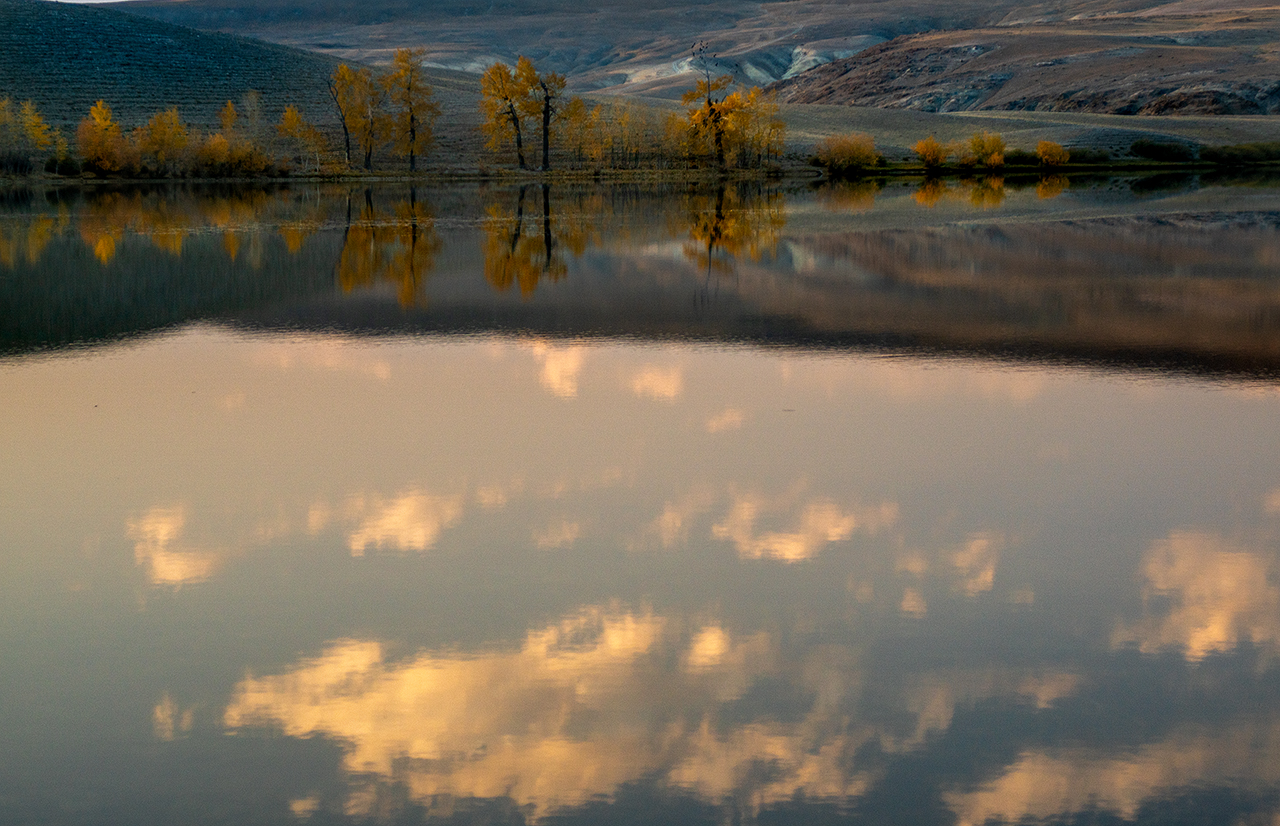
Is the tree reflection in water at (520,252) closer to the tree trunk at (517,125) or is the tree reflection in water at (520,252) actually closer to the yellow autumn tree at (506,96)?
the tree trunk at (517,125)

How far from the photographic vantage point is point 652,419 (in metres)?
13.4

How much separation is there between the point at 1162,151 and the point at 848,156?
29401 mm

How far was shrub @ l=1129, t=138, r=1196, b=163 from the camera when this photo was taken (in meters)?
101

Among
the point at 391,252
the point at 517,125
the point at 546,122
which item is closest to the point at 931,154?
the point at 546,122

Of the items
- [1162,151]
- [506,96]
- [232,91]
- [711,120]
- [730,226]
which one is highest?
[506,96]

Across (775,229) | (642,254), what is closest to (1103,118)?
(775,229)

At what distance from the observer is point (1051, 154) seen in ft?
312

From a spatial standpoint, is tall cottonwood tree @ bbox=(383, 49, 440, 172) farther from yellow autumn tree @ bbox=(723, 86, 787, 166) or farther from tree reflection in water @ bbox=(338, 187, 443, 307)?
tree reflection in water @ bbox=(338, 187, 443, 307)

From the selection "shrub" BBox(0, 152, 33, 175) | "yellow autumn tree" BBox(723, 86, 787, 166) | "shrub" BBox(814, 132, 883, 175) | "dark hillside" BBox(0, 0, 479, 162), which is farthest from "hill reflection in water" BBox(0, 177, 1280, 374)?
"dark hillside" BBox(0, 0, 479, 162)

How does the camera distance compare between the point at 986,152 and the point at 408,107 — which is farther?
the point at 408,107

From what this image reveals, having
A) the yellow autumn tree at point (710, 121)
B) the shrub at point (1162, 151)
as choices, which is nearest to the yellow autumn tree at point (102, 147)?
the yellow autumn tree at point (710, 121)

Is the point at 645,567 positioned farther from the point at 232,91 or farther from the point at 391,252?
the point at 232,91

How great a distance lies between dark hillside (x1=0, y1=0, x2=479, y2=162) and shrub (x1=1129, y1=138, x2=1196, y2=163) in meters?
51.5

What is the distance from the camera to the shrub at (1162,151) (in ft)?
330
